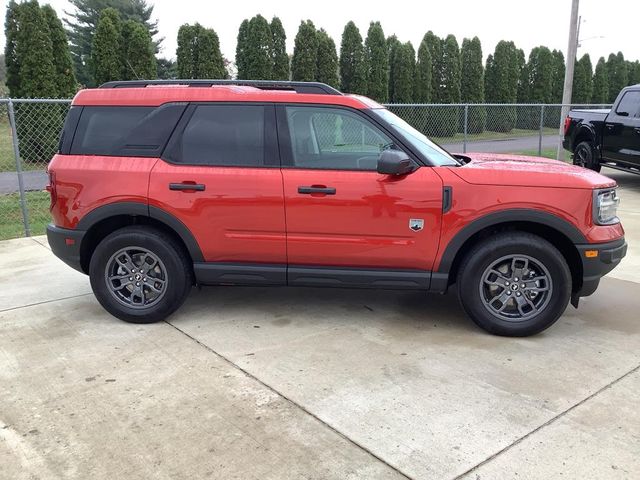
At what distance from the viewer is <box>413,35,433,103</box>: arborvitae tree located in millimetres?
24266

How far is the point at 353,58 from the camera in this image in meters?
22.7

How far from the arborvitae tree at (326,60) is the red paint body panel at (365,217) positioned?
17.9 metres

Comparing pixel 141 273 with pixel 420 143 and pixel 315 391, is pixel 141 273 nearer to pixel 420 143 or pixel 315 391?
pixel 315 391

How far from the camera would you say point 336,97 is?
4.13 meters

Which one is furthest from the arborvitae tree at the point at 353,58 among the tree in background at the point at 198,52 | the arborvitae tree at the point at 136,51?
the arborvitae tree at the point at 136,51

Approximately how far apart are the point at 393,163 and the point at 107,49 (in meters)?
15.2

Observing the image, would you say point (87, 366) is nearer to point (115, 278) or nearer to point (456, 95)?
point (115, 278)

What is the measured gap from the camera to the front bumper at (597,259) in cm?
386

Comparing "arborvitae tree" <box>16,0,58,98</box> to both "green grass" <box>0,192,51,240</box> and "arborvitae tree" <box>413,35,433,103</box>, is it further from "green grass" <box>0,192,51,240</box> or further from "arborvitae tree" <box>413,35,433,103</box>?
"arborvitae tree" <box>413,35,433,103</box>

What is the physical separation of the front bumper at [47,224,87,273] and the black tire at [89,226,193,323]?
0.15 metres

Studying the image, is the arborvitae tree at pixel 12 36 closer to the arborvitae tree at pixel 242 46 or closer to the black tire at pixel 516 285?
the arborvitae tree at pixel 242 46

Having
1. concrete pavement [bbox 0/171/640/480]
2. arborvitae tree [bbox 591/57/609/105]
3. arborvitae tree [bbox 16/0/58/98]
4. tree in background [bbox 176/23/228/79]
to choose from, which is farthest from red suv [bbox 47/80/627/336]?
arborvitae tree [bbox 591/57/609/105]

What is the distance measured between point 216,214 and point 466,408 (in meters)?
2.19

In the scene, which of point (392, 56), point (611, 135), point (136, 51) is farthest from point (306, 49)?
point (611, 135)
